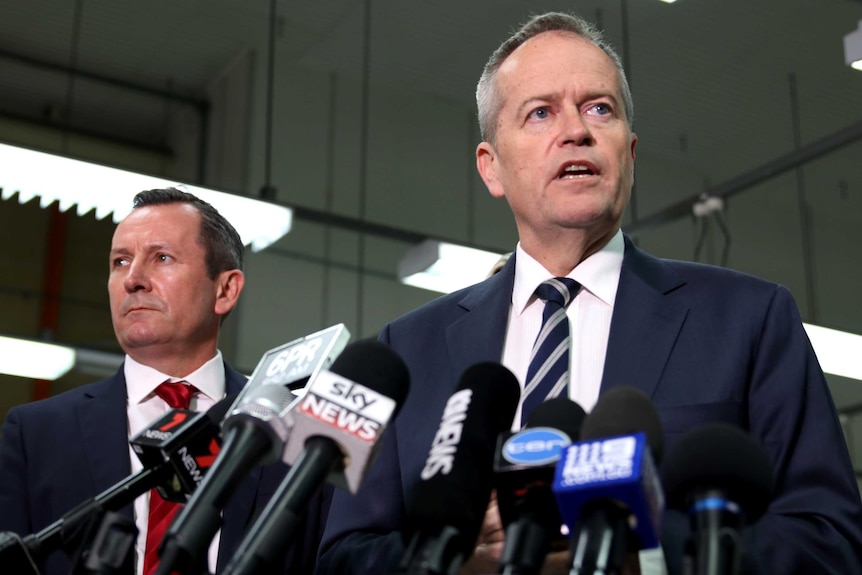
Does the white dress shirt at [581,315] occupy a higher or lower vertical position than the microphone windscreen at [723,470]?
higher

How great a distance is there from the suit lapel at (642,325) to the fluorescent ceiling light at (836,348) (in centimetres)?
485

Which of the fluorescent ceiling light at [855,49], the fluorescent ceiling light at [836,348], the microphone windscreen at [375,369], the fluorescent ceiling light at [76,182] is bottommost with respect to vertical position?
the microphone windscreen at [375,369]

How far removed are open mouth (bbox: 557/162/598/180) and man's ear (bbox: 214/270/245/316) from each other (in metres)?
1.06

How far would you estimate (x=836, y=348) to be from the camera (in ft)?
21.7

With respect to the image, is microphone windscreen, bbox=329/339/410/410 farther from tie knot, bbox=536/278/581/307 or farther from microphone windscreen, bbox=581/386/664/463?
tie knot, bbox=536/278/581/307

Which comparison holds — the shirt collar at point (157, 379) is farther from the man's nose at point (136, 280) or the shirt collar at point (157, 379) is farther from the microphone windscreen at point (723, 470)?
the microphone windscreen at point (723, 470)

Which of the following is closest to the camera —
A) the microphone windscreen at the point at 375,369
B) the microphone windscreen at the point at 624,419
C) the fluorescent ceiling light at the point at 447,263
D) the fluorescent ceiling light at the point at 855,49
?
the microphone windscreen at the point at 624,419

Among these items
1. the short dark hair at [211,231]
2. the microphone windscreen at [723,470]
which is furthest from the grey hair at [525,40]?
the microphone windscreen at [723,470]

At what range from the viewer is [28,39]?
7.86 meters

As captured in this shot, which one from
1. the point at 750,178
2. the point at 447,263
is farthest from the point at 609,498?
the point at 750,178

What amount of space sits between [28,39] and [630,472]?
7711 millimetres

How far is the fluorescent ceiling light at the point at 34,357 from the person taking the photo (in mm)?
7402

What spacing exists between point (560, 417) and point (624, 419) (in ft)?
0.39

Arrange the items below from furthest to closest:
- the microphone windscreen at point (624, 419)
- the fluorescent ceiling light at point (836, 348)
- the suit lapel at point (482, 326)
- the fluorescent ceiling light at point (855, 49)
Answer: the fluorescent ceiling light at point (836, 348) < the fluorescent ceiling light at point (855, 49) < the suit lapel at point (482, 326) < the microphone windscreen at point (624, 419)
